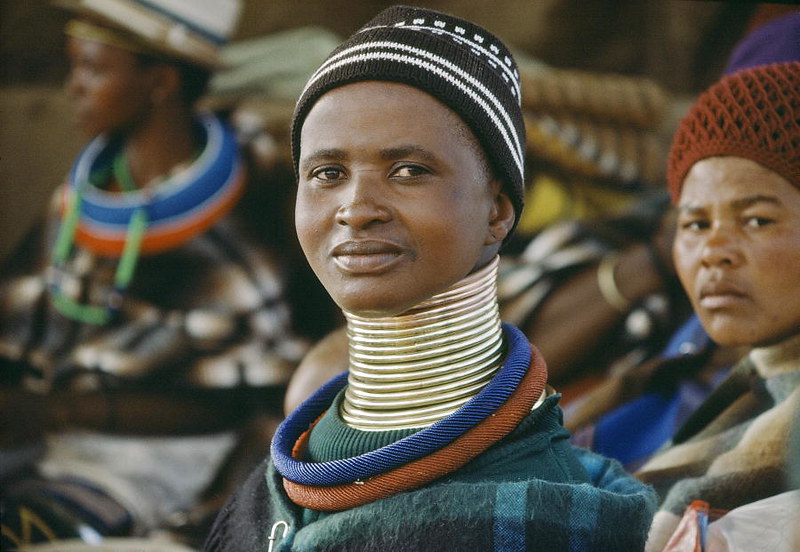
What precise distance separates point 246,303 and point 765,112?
8.45ft

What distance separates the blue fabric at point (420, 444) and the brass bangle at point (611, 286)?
1.76 meters

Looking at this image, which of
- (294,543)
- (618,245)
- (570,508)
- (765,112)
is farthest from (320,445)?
(618,245)

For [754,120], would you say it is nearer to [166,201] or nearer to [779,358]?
[779,358]

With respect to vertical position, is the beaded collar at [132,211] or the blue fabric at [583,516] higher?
the blue fabric at [583,516]

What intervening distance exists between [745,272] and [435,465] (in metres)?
1.13

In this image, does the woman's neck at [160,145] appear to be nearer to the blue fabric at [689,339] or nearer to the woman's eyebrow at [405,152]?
the blue fabric at [689,339]

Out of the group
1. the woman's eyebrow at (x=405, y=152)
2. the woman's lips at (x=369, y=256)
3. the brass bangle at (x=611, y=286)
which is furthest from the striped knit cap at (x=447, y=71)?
the brass bangle at (x=611, y=286)

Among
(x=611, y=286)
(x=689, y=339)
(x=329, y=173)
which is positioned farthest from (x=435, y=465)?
(x=611, y=286)

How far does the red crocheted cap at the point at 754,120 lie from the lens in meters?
2.34

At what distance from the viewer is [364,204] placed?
5.94 feet

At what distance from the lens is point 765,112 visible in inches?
93.1

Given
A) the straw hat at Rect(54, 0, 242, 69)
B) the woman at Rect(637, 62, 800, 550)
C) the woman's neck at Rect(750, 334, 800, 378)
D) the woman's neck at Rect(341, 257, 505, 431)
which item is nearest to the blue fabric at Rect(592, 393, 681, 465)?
the woman at Rect(637, 62, 800, 550)

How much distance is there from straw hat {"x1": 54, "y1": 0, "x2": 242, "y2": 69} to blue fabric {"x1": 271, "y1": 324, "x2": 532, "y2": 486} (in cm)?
286

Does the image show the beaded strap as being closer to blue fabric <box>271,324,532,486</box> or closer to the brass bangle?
blue fabric <box>271,324,532,486</box>
